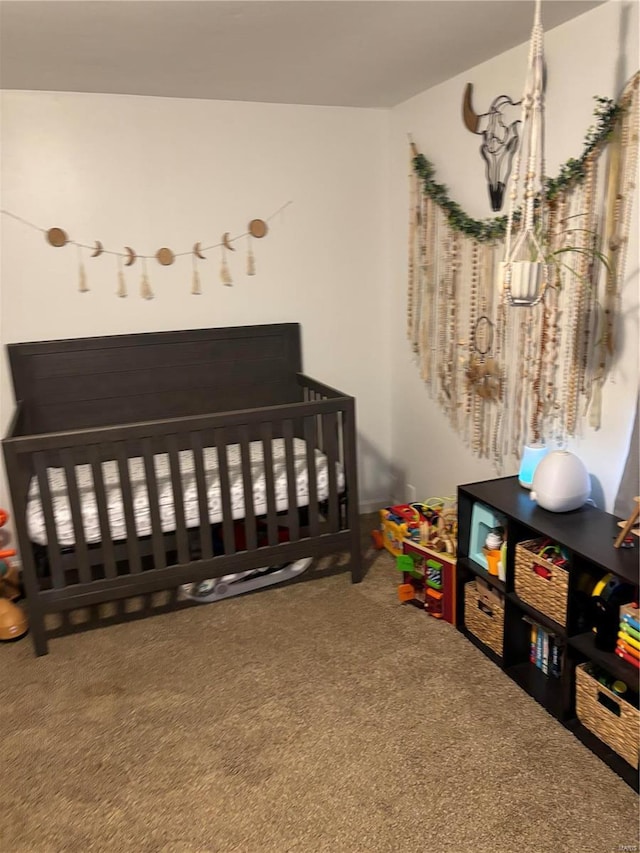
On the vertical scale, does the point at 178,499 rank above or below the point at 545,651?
above

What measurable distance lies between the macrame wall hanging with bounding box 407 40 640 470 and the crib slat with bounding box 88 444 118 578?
4.92 feet

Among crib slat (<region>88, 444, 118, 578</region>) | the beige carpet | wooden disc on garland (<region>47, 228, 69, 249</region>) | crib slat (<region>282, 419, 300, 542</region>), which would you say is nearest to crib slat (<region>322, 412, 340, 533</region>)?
crib slat (<region>282, 419, 300, 542</region>)

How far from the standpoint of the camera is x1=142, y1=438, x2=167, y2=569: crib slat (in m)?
2.40

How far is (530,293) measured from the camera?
1.88 m

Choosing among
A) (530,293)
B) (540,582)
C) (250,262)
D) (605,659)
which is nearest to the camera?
(605,659)

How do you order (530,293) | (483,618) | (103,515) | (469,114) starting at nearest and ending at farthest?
1. (530,293)
2. (483,618)
3. (103,515)
4. (469,114)

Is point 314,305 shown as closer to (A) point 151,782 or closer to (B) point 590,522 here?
(B) point 590,522

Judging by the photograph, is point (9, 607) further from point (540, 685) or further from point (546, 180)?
point (546, 180)

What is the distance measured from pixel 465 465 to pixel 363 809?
5.30 feet

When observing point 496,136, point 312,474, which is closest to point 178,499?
point 312,474

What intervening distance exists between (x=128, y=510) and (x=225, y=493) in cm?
37

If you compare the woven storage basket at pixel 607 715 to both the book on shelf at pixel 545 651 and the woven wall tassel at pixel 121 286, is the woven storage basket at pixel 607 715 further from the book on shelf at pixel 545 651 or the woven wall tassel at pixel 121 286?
the woven wall tassel at pixel 121 286

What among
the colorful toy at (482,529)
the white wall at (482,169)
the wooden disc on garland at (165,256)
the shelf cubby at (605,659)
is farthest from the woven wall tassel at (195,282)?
the shelf cubby at (605,659)

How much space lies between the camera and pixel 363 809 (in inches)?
65.4
